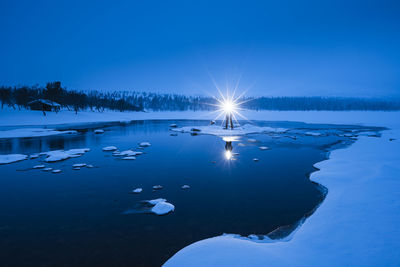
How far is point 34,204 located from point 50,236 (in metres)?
3.07

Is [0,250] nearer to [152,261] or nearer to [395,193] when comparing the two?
[152,261]

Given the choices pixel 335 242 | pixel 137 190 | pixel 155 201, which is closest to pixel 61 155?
pixel 137 190

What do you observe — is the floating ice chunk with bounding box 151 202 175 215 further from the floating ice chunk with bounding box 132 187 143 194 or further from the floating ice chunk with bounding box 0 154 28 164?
the floating ice chunk with bounding box 0 154 28 164

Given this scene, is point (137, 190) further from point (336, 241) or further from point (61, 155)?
point (61, 155)

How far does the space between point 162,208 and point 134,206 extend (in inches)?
49.3

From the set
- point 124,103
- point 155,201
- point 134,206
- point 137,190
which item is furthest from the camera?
point 124,103

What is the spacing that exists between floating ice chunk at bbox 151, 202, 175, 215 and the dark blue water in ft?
0.68

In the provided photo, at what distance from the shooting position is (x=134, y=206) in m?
8.25

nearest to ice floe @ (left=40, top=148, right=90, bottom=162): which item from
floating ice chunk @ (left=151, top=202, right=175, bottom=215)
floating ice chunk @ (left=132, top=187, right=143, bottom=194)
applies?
floating ice chunk @ (left=132, top=187, right=143, bottom=194)

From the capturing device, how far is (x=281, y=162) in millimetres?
14633

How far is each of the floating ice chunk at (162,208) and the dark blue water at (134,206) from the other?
0.21 meters

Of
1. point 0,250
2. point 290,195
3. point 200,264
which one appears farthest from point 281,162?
point 0,250

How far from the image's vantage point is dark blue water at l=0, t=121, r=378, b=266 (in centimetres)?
579

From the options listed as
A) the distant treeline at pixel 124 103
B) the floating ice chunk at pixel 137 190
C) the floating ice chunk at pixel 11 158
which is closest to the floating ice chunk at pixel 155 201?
the floating ice chunk at pixel 137 190
